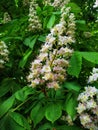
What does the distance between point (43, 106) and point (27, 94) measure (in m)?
0.11

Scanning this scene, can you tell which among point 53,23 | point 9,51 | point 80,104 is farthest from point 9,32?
point 80,104

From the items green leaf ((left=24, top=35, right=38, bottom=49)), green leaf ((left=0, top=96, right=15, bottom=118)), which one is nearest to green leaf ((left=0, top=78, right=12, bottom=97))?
green leaf ((left=0, top=96, right=15, bottom=118))

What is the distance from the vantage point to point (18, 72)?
8.70 feet

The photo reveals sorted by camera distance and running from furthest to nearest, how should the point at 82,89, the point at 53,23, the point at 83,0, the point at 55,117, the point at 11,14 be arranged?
the point at 83,0, the point at 11,14, the point at 53,23, the point at 82,89, the point at 55,117

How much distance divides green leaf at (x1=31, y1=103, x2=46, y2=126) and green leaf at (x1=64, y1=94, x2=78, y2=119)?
13 centimetres

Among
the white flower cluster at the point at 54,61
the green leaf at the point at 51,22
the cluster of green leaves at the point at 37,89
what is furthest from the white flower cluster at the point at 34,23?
the white flower cluster at the point at 54,61

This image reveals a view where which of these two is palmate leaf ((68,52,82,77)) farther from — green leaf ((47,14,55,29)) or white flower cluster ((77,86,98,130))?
green leaf ((47,14,55,29))

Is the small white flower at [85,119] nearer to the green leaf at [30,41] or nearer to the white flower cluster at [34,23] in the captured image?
the green leaf at [30,41]

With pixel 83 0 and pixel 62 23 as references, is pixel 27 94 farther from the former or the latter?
pixel 83 0

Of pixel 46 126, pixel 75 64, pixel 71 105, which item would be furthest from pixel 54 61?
pixel 46 126

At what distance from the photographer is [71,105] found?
2064mm

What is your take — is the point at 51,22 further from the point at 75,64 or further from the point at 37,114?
the point at 37,114

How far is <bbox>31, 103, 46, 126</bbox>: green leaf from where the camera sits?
207cm

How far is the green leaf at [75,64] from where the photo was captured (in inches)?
80.1
